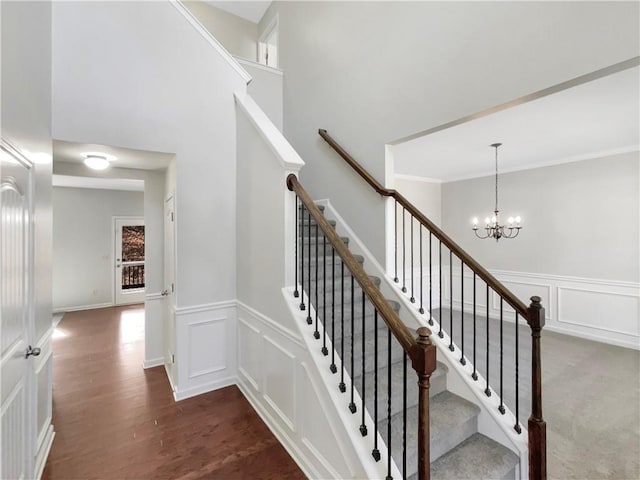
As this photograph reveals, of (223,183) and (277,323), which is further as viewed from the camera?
(223,183)

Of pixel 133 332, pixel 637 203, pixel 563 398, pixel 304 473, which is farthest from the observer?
pixel 133 332

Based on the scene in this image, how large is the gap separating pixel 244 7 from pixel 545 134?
17.7 feet

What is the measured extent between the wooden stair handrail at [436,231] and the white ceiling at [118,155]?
183 cm

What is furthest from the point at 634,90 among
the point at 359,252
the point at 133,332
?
the point at 133,332

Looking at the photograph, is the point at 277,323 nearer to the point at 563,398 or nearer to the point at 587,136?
the point at 563,398

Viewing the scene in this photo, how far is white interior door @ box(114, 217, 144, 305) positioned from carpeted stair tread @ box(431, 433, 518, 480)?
7274 millimetres

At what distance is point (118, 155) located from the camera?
9.15 ft

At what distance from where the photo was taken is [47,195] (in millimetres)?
2217

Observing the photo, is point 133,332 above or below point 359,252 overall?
below

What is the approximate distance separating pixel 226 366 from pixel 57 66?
119 inches

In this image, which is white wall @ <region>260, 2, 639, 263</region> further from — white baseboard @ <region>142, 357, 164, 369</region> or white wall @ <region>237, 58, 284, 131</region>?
white baseboard @ <region>142, 357, 164, 369</region>

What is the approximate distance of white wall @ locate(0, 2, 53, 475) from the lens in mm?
1451

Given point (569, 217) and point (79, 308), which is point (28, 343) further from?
point (569, 217)

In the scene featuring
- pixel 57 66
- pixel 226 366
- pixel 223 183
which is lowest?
pixel 226 366
